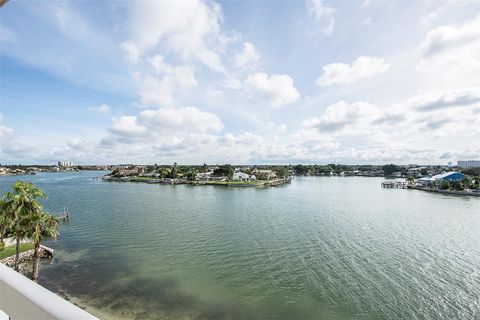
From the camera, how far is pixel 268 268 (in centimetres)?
1947

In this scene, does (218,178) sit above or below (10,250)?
above

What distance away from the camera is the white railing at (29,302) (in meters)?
1.40

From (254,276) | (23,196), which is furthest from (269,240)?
(23,196)

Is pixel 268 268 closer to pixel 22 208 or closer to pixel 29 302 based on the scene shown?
pixel 22 208

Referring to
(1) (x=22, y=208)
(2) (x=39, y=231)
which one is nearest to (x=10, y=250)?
(2) (x=39, y=231)

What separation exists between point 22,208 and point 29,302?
61.0ft

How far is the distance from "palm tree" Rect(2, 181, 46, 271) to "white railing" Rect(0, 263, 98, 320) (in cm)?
1786

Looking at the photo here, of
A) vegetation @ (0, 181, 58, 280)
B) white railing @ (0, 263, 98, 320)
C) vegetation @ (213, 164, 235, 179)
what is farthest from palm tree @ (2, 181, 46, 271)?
vegetation @ (213, 164, 235, 179)

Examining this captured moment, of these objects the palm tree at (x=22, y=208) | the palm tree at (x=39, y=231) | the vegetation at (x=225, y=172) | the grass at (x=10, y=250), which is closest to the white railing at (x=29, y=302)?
the palm tree at (x=22, y=208)

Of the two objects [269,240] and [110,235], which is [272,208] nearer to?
[269,240]

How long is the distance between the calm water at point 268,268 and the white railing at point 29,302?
1365 cm

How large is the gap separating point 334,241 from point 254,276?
1111 centimetres

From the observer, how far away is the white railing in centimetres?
140

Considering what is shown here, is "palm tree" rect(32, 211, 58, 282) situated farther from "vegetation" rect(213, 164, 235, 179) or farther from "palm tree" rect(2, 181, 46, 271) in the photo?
"vegetation" rect(213, 164, 235, 179)
